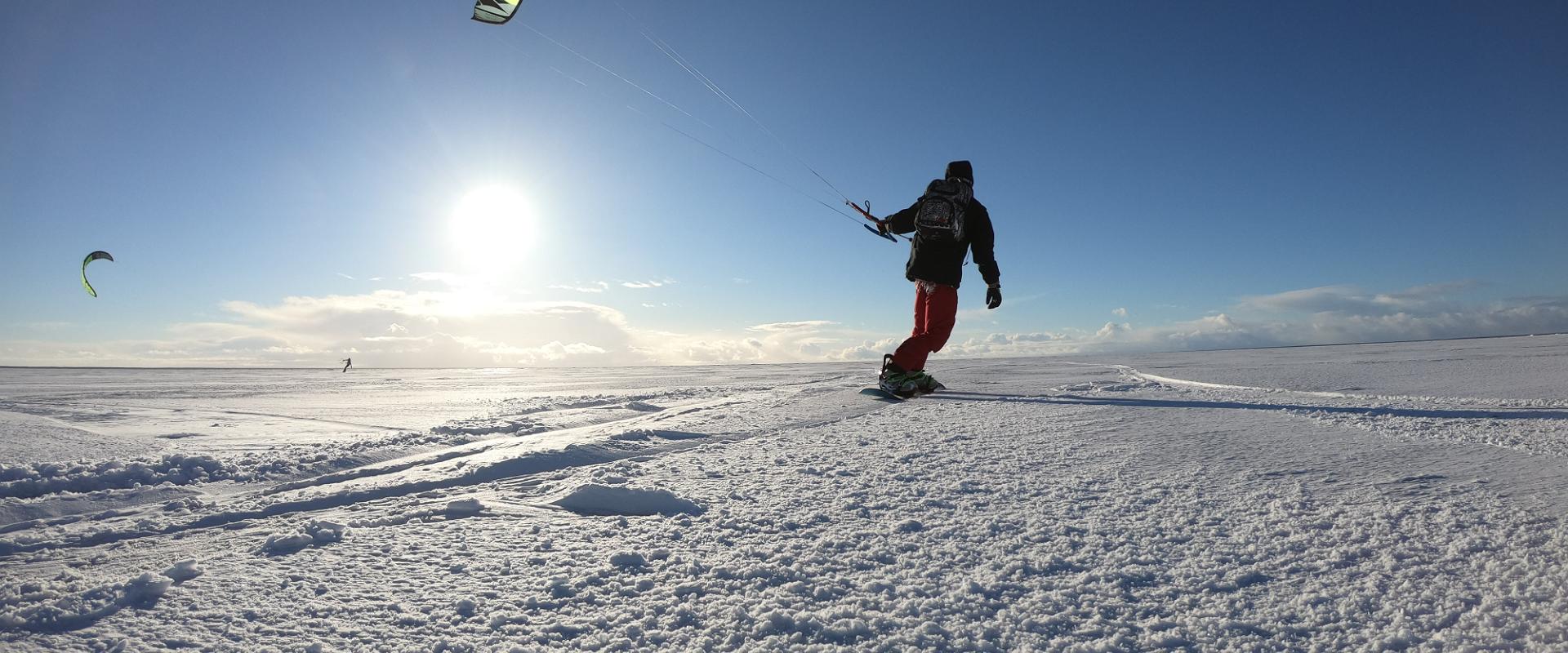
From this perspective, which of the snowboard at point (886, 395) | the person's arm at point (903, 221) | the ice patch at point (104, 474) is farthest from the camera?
the person's arm at point (903, 221)

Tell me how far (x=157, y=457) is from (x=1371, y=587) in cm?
319

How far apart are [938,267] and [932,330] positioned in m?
0.45

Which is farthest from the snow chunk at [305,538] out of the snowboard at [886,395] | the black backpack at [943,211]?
the black backpack at [943,211]

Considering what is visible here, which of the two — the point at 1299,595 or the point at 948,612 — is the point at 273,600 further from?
the point at 1299,595

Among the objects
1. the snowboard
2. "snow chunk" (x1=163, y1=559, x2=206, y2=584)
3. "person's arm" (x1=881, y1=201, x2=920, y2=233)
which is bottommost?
"snow chunk" (x1=163, y1=559, x2=206, y2=584)

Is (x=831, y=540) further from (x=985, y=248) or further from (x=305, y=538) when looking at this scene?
(x=985, y=248)

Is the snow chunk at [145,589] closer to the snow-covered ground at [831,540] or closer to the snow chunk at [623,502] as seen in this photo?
the snow-covered ground at [831,540]

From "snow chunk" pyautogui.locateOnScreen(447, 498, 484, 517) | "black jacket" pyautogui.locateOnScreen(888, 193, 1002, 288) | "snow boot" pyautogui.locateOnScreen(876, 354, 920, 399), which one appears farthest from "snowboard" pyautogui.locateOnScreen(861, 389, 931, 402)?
Answer: "snow chunk" pyautogui.locateOnScreen(447, 498, 484, 517)

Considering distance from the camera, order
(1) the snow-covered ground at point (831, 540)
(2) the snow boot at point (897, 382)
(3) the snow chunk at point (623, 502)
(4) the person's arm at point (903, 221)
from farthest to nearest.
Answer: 1. (4) the person's arm at point (903, 221)
2. (2) the snow boot at point (897, 382)
3. (3) the snow chunk at point (623, 502)
4. (1) the snow-covered ground at point (831, 540)

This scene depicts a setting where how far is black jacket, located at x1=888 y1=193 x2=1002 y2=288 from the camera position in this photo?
4.31 meters

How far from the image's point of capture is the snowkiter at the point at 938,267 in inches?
166

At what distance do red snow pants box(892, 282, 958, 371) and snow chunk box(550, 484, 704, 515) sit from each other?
9.95 feet

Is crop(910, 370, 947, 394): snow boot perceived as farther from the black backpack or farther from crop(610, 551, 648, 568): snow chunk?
crop(610, 551, 648, 568): snow chunk

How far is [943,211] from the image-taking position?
4176mm
